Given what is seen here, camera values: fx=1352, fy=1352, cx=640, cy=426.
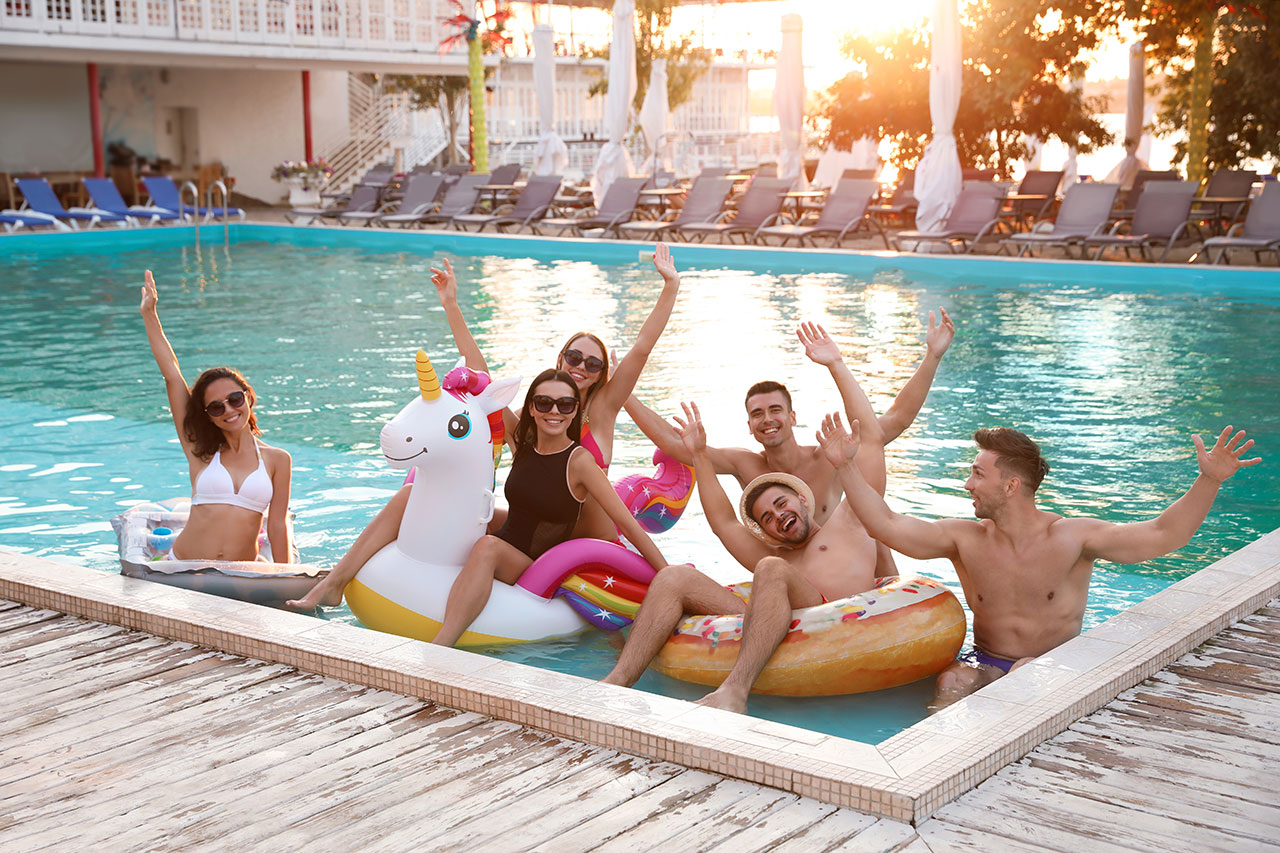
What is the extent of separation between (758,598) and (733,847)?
4.59 ft

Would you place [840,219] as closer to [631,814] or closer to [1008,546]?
[1008,546]

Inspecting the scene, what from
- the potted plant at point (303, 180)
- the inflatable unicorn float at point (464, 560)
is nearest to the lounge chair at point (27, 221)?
the potted plant at point (303, 180)

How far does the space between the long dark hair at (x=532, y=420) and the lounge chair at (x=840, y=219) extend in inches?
480

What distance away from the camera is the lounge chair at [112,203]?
20.6m

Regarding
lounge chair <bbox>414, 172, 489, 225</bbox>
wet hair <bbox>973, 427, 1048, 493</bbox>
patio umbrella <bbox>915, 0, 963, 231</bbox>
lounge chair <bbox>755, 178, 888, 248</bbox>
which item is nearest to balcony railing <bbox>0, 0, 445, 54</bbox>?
lounge chair <bbox>414, 172, 489, 225</bbox>

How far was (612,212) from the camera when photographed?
18.4 meters

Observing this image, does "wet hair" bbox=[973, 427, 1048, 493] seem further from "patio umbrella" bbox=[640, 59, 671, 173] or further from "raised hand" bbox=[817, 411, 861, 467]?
"patio umbrella" bbox=[640, 59, 671, 173]

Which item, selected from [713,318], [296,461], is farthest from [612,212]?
[296,461]

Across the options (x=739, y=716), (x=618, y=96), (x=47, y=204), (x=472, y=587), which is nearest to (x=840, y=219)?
(x=618, y=96)

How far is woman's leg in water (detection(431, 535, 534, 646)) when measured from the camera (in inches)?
170

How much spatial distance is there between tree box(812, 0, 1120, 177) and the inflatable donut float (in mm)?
14149

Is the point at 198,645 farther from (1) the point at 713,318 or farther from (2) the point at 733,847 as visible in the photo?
(1) the point at 713,318

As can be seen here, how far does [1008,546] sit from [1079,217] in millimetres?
11849

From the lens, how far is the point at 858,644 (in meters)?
3.92
